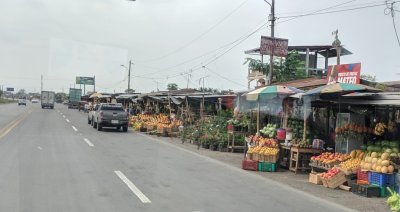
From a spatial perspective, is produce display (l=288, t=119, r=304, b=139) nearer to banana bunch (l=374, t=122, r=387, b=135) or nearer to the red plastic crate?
the red plastic crate

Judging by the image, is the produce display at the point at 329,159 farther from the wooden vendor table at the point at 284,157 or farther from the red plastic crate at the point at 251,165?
the wooden vendor table at the point at 284,157

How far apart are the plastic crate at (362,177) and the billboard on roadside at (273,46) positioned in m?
10.4

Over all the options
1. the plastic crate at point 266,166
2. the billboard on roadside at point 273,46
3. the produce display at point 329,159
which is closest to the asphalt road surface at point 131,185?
the plastic crate at point 266,166

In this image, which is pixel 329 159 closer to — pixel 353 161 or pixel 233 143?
pixel 353 161

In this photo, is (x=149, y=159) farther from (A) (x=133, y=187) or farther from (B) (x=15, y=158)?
(A) (x=133, y=187)

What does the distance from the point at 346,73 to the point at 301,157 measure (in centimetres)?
320

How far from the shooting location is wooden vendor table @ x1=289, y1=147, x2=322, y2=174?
14.7 metres

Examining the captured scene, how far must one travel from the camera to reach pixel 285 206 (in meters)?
9.24

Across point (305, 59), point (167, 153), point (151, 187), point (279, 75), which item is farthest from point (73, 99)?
point (151, 187)

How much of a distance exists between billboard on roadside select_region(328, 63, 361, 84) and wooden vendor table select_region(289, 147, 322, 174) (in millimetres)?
2511

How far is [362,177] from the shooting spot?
39.1 ft

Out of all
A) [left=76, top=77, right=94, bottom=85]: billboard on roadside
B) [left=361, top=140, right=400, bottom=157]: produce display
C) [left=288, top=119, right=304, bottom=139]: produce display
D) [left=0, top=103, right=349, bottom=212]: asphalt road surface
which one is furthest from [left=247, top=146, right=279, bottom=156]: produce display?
[left=76, top=77, right=94, bottom=85]: billboard on roadside

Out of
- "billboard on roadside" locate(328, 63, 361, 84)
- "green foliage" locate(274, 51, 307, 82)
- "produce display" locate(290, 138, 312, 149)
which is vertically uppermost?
"green foliage" locate(274, 51, 307, 82)

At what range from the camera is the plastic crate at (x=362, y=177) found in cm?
1180
